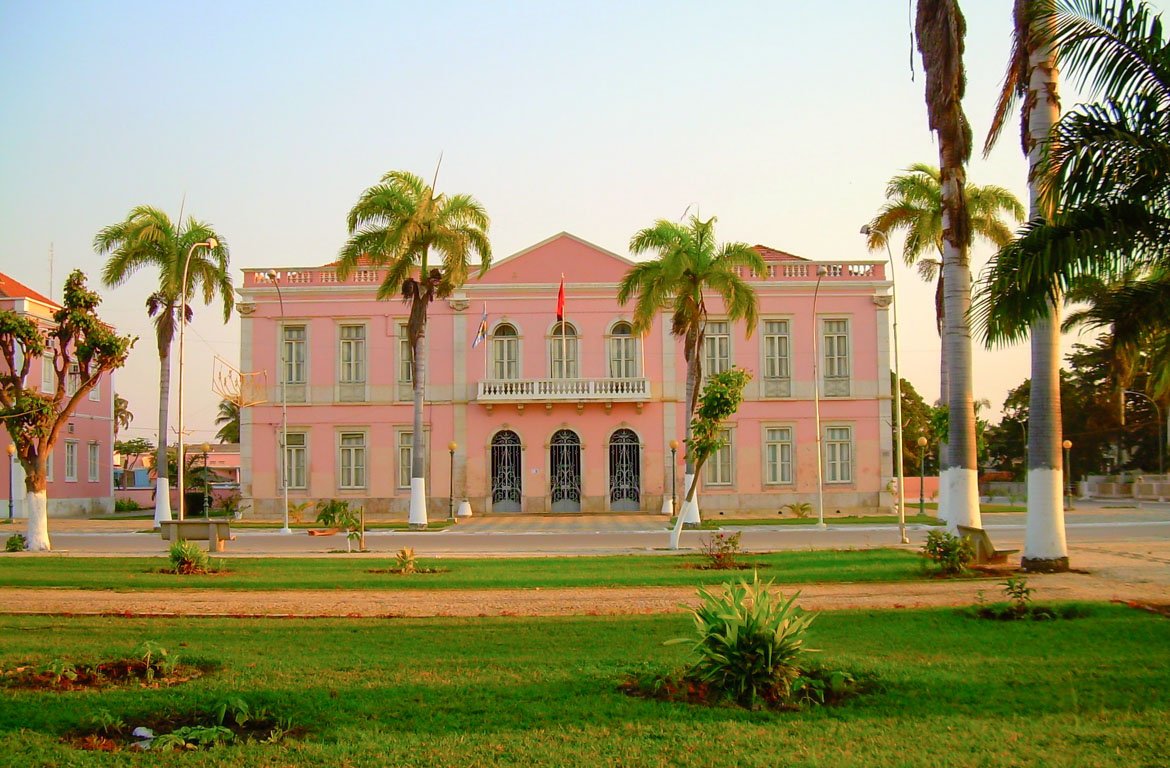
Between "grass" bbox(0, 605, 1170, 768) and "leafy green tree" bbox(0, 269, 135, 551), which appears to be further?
"leafy green tree" bbox(0, 269, 135, 551)

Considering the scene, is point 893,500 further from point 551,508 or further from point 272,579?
point 272,579

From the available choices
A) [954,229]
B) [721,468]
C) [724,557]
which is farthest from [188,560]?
[721,468]

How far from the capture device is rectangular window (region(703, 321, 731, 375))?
39.8 metres

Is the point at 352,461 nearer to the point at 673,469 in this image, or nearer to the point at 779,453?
the point at 673,469

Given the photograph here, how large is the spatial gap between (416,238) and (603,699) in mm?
24365

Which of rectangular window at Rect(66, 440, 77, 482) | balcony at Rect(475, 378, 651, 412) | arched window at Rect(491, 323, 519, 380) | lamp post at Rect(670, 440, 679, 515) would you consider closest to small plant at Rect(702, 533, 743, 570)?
lamp post at Rect(670, 440, 679, 515)

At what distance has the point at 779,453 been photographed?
1548 inches

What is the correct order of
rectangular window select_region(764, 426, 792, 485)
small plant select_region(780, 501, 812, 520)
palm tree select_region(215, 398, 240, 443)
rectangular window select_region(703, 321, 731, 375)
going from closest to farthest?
small plant select_region(780, 501, 812, 520), rectangular window select_region(764, 426, 792, 485), rectangular window select_region(703, 321, 731, 375), palm tree select_region(215, 398, 240, 443)

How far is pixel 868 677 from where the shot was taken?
7895mm

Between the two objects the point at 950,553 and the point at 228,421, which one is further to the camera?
the point at 228,421

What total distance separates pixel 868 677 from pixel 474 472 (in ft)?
105

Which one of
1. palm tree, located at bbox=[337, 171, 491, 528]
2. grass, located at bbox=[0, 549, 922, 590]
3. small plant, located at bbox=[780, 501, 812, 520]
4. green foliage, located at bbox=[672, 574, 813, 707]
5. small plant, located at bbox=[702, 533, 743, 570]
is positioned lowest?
small plant, located at bbox=[780, 501, 812, 520]

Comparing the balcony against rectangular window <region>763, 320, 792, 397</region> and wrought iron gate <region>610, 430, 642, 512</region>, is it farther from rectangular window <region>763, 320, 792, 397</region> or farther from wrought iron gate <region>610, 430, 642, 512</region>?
rectangular window <region>763, 320, 792, 397</region>

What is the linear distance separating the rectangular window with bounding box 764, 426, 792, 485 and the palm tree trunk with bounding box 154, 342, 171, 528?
2055cm
